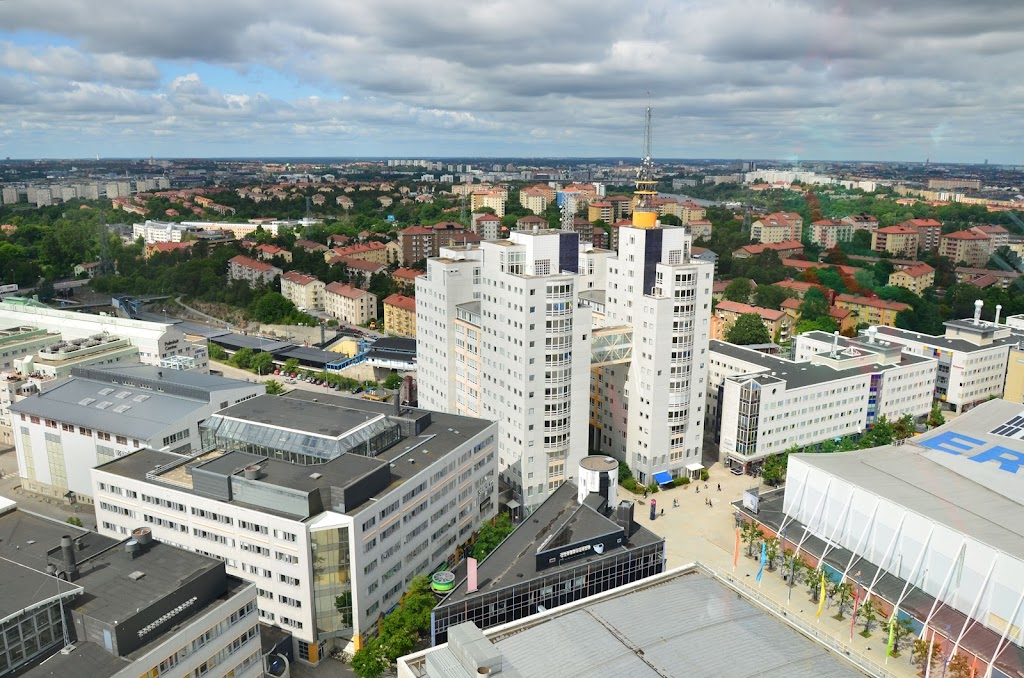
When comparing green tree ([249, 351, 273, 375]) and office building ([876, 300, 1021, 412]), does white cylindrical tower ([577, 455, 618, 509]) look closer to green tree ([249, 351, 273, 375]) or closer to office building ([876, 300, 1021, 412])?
office building ([876, 300, 1021, 412])

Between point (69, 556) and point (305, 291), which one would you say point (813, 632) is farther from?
point (305, 291)

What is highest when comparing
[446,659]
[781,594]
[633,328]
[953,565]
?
[633,328]

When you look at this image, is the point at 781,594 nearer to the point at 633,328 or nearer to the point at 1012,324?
the point at 633,328

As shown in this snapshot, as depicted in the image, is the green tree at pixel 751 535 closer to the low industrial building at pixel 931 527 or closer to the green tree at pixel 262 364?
the low industrial building at pixel 931 527

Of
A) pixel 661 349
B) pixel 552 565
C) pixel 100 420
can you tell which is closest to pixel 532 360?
pixel 661 349

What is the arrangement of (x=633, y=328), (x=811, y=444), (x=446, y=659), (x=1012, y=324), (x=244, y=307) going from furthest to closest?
(x=244, y=307) < (x=1012, y=324) < (x=811, y=444) < (x=633, y=328) < (x=446, y=659)

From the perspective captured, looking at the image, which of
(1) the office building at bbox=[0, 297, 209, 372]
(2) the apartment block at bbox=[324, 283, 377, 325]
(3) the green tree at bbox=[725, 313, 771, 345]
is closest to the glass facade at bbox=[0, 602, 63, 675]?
(1) the office building at bbox=[0, 297, 209, 372]

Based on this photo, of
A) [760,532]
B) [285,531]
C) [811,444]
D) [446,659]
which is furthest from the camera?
[811,444]

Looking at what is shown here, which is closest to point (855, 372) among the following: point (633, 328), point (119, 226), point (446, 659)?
point (633, 328)
